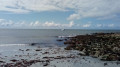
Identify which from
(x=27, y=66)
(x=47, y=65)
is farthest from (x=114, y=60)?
(x=27, y=66)

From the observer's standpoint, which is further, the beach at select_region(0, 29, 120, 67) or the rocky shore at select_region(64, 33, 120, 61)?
the rocky shore at select_region(64, 33, 120, 61)

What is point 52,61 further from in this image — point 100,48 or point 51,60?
point 100,48

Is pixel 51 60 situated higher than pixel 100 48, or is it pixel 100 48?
pixel 100 48

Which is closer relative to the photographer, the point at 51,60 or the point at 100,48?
the point at 51,60

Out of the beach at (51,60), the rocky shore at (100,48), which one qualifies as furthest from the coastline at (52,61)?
the rocky shore at (100,48)

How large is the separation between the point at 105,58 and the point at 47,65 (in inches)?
249

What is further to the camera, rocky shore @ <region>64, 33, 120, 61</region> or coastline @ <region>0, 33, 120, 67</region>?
rocky shore @ <region>64, 33, 120, 61</region>

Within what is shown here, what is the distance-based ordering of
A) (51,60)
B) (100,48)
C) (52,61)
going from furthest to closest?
(100,48), (51,60), (52,61)

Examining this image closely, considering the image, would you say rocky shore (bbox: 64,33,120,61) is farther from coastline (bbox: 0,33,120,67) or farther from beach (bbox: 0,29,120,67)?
coastline (bbox: 0,33,120,67)

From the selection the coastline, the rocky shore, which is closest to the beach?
the coastline

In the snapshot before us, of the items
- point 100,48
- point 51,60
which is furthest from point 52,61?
point 100,48

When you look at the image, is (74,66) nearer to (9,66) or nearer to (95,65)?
(95,65)

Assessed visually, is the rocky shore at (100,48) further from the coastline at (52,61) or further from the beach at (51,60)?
the coastline at (52,61)

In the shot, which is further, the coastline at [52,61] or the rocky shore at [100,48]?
the rocky shore at [100,48]
